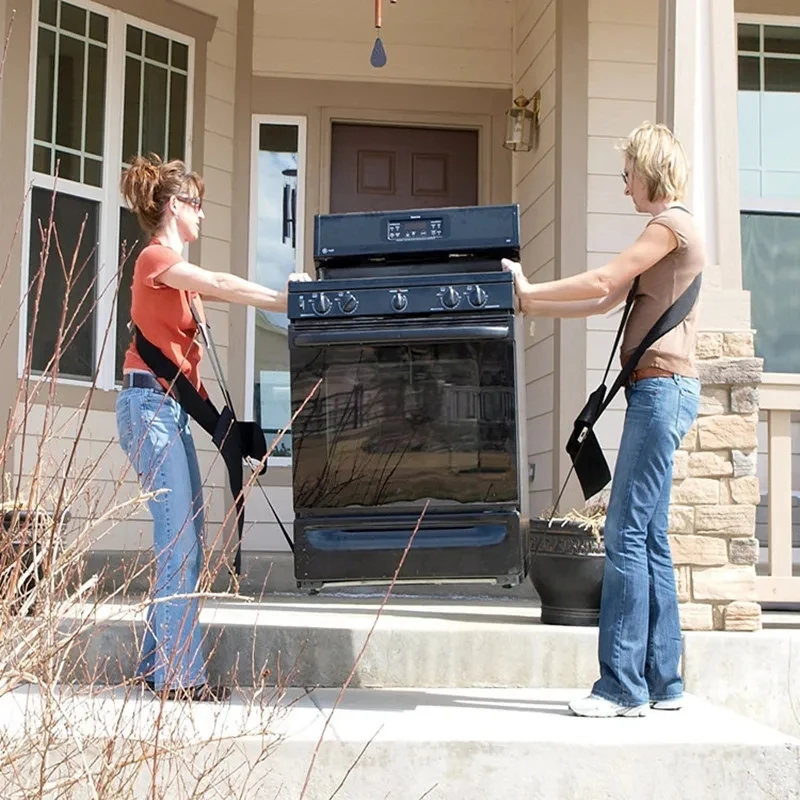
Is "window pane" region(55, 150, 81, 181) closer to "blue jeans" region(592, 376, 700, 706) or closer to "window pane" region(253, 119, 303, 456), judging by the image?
"window pane" region(253, 119, 303, 456)

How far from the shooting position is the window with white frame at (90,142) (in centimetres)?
578

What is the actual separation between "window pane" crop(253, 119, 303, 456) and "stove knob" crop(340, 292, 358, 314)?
11.9ft

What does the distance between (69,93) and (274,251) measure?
4.82 feet

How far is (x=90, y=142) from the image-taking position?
6.02m

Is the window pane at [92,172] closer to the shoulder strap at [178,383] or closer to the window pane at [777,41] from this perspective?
the shoulder strap at [178,383]

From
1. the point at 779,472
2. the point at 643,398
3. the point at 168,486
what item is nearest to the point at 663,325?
the point at 643,398

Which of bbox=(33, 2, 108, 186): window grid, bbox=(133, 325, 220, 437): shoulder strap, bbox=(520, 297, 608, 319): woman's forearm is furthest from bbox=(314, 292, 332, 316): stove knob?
bbox=(33, 2, 108, 186): window grid

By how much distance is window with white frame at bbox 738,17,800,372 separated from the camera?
625 centimetres

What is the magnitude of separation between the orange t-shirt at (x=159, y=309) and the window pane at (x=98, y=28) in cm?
310

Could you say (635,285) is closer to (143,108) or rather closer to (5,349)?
(5,349)

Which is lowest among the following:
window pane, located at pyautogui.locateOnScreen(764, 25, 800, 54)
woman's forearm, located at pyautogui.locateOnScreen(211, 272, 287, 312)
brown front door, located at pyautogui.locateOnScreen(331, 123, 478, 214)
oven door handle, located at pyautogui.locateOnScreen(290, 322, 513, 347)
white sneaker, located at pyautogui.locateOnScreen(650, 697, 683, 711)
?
white sneaker, located at pyautogui.locateOnScreen(650, 697, 683, 711)

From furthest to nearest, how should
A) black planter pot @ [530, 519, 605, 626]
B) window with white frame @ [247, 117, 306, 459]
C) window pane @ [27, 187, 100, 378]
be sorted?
window with white frame @ [247, 117, 306, 459] < window pane @ [27, 187, 100, 378] < black planter pot @ [530, 519, 605, 626]

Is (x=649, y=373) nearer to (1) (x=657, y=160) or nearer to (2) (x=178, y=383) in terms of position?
(1) (x=657, y=160)

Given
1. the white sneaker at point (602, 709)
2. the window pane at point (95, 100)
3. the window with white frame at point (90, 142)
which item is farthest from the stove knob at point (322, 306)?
the window pane at point (95, 100)
